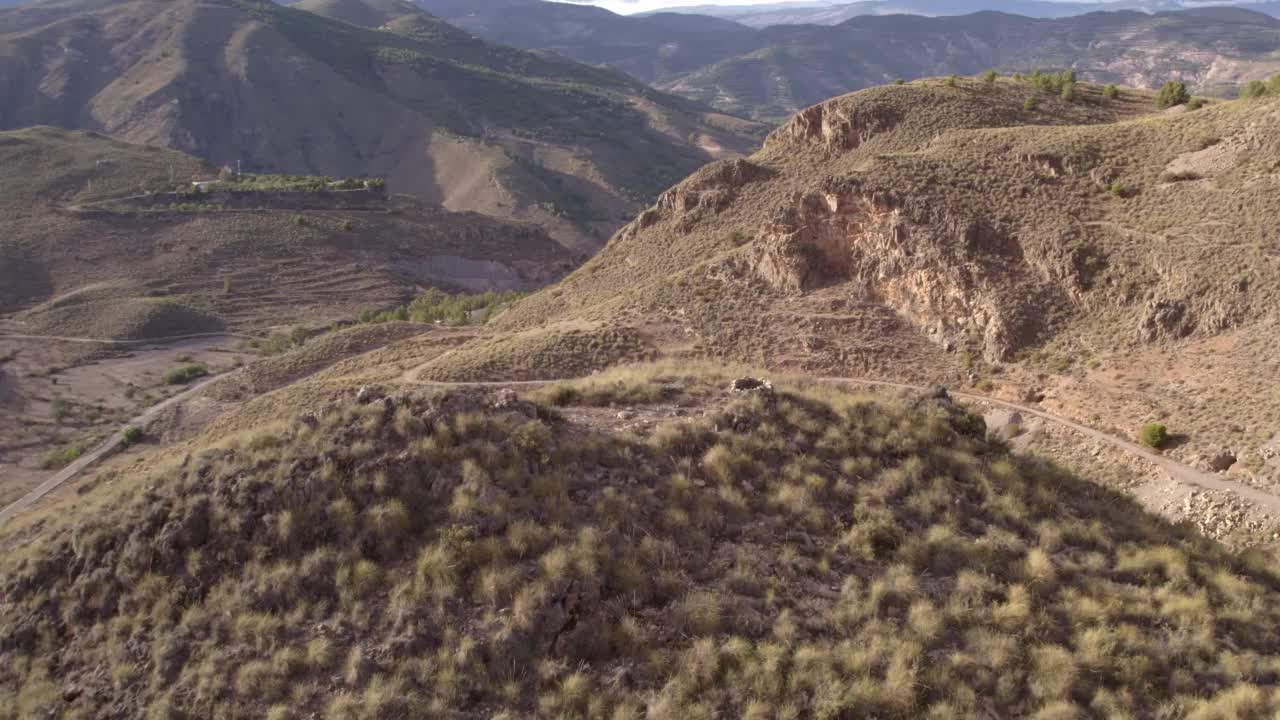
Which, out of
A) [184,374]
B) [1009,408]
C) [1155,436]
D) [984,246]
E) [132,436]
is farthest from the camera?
[184,374]

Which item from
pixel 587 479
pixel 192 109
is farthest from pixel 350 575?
pixel 192 109

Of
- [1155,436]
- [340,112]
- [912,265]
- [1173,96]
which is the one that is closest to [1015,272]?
[912,265]

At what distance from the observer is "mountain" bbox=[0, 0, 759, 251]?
109 m

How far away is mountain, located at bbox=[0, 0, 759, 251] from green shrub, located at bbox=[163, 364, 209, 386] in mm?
46056

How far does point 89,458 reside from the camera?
36.9m

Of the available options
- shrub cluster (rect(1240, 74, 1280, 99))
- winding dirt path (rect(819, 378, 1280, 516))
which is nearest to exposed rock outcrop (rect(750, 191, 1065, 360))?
winding dirt path (rect(819, 378, 1280, 516))

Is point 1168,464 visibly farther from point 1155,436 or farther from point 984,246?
point 984,246

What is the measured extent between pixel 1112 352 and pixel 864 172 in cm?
1165

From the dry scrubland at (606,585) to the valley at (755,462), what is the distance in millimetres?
49

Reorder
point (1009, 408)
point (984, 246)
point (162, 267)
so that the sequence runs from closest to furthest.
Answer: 1. point (1009, 408)
2. point (984, 246)
3. point (162, 267)

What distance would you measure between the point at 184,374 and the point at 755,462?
48.2 meters

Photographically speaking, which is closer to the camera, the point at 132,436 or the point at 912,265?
the point at 912,265

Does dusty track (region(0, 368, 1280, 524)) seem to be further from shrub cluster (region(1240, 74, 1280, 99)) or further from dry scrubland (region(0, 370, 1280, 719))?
shrub cluster (region(1240, 74, 1280, 99))

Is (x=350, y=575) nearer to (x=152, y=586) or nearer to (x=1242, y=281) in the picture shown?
(x=152, y=586)
